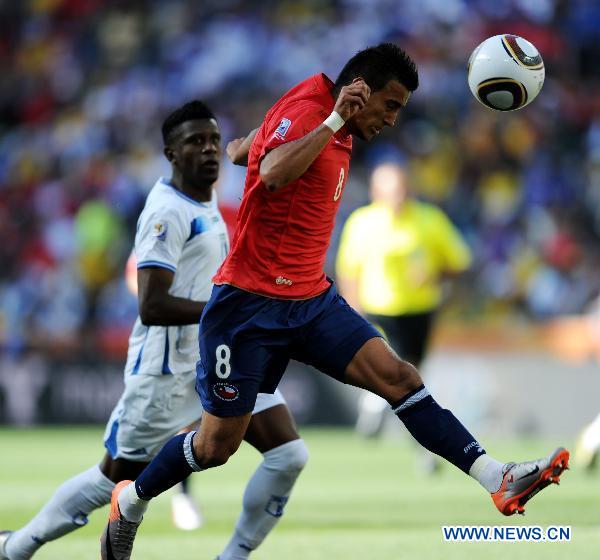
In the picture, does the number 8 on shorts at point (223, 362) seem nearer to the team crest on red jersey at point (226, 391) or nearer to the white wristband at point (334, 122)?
the team crest on red jersey at point (226, 391)

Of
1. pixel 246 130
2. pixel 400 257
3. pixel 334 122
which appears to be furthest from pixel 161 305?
pixel 246 130

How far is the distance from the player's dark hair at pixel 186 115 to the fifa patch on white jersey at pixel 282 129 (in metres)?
1.39

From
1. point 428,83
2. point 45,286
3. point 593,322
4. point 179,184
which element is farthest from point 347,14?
point 179,184

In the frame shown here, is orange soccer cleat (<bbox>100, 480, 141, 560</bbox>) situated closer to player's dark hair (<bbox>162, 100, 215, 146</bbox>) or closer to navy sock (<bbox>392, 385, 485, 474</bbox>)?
navy sock (<bbox>392, 385, 485, 474</bbox>)

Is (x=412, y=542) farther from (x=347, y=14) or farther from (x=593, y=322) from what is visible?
(x=347, y=14)

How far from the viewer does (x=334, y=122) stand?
5586mm

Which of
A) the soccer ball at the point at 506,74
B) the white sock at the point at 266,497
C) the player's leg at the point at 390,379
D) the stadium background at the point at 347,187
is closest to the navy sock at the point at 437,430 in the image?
the player's leg at the point at 390,379

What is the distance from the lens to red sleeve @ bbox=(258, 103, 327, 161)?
5688 millimetres

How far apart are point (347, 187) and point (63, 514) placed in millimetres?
11695

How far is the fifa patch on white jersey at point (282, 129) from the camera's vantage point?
5691 mm

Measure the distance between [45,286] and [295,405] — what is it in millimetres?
4275

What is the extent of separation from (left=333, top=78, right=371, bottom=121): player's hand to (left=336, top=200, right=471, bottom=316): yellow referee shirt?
7078 millimetres

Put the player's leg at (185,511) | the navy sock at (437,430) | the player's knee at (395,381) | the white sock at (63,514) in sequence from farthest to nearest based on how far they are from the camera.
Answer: the player's leg at (185,511) → the white sock at (63,514) → the player's knee at (395,381) → the navy sock at (437,430)

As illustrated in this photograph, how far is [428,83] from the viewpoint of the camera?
19.4 m
